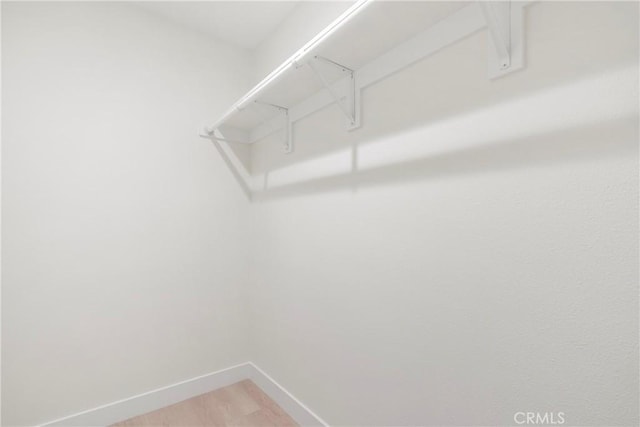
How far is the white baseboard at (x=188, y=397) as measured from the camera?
1562 millimetres

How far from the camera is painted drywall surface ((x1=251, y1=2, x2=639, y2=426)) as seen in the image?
69 cm

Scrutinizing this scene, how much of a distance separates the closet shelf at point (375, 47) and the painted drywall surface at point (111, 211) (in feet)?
1.95

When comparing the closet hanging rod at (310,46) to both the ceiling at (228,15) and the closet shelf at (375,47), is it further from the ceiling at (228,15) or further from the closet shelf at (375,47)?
the ceiling at (228,15)

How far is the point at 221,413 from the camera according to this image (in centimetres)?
171

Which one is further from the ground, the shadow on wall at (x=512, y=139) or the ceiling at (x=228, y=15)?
the ceiling at (x=228, y=15)

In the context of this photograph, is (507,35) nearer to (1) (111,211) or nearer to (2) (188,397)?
(1) (111,211)

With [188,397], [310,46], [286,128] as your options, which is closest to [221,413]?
[188,397]

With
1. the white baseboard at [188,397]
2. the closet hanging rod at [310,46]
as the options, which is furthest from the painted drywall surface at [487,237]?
the closet hanging rod at [310,46]

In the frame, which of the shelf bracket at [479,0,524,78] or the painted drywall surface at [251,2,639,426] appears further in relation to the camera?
the shelf bracket at [479,0,524,78]

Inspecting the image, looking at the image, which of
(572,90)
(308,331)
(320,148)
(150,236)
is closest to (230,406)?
(308,331)

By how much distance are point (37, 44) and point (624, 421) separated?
254 centimetres

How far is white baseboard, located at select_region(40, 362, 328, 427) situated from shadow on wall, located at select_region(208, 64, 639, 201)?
4.04 ft

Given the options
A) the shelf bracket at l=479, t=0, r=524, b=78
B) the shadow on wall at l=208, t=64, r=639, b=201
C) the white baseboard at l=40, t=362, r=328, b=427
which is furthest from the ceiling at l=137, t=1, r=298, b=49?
the white baseboard at l=40, t=362, r=328, b=427

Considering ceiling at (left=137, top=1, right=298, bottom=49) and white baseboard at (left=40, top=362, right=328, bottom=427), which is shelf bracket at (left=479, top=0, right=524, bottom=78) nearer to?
ceiling at (left=137, top=1, right=298, bottom=49)
